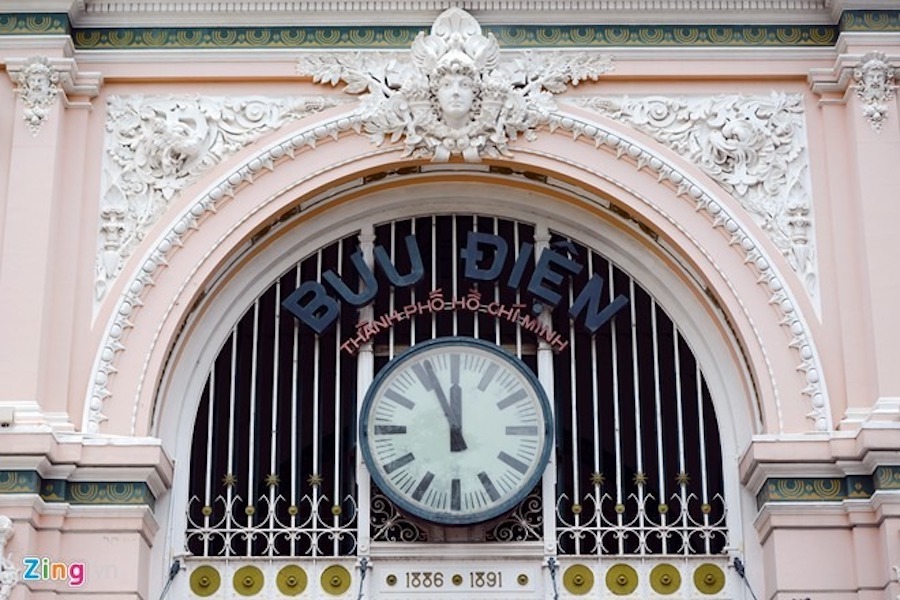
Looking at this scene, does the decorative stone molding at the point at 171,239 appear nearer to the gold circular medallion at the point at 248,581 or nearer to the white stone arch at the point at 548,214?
the white stone arch at the point at 548,214

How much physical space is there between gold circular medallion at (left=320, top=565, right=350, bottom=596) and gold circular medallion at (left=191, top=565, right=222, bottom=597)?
1018 millimetres

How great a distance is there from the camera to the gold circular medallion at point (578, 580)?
733 inches

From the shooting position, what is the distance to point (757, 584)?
1856 centimetres

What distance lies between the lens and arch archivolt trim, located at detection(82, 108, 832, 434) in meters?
18.5

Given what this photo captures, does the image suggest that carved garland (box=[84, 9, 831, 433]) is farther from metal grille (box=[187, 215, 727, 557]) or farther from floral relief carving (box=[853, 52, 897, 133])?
floral relief carving (box=[853, 52, 897, 133])

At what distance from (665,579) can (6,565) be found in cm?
622

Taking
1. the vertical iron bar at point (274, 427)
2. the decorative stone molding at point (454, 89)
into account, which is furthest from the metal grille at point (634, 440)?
the vertical iron bar at point (274, 427)

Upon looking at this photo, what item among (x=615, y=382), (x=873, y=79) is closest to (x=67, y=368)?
(x=615, y=382)

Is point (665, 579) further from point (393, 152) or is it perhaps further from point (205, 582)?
point (393, 152)

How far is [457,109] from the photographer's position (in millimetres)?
19328

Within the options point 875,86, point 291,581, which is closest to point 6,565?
point 291,581

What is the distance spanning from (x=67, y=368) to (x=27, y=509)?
5.20 ft

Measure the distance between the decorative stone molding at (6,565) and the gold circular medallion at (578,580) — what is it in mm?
5205

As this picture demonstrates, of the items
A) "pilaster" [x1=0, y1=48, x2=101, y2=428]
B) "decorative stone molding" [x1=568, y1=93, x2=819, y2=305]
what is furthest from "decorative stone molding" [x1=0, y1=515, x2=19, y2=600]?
"decorative stone molding" [x1=568, y1=93, x2=819, y2=305]
